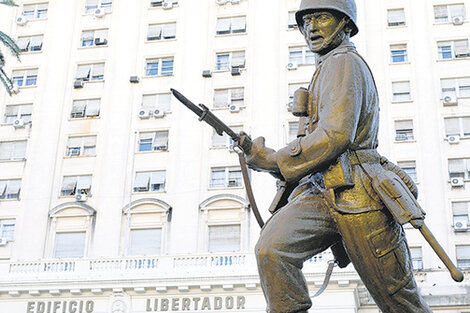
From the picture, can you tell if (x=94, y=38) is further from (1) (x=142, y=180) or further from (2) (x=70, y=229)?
(2) (x=70, y=229)

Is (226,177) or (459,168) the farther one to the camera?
(226,177)

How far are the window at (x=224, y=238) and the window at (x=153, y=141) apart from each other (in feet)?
18.8

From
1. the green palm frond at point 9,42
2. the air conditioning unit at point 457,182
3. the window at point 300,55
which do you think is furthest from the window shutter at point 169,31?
the air conditioning unit at point 457,182

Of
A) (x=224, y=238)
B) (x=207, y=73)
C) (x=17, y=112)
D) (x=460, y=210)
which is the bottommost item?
(x=224, y=238)

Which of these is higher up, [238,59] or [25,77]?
[238,59]

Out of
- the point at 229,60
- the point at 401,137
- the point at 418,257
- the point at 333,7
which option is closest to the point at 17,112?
the point at 229,60

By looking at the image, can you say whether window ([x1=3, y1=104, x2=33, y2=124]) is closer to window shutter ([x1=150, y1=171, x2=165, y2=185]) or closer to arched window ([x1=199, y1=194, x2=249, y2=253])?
window shutter ([x1=150, y1=171, x2=165, y2=185])

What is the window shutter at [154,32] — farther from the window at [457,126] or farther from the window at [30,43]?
the window at [457,126]

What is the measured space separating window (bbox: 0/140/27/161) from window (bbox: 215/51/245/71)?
1241cm

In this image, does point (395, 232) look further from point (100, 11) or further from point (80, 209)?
point (100, 11)

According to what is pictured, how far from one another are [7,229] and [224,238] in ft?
41.1

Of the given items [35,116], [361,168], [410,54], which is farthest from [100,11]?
[361,168]

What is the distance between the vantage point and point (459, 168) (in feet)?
129

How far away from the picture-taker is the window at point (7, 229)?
136ft
